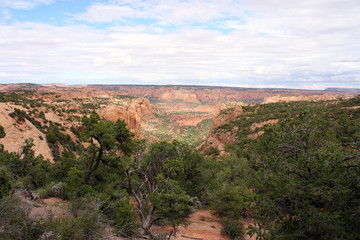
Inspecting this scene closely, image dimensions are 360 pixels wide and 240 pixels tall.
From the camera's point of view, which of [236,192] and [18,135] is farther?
[18,135]

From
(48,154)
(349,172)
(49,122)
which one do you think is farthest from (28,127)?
(349,172)

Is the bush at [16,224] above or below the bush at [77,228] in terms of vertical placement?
above

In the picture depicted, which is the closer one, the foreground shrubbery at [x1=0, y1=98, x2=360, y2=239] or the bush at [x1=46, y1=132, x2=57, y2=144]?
the foreground shrubbery at [x1=0, y1=98, x2=360, y2=239]

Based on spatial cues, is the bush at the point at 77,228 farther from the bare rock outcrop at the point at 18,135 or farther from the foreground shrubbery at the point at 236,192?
the bare rock outcrop at the point at 18,135

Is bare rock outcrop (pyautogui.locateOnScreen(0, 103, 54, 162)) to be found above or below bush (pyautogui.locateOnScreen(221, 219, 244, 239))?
above

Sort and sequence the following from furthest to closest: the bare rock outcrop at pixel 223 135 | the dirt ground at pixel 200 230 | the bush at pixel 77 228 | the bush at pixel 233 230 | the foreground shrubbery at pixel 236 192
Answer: the bare rock outcrop at pixel 223 135 → the bush at pixel 233 230 → the dirt ground at pixel 200 230 → the foreground shrubbery at pixel 236 192 → the bush at pixel 77 228

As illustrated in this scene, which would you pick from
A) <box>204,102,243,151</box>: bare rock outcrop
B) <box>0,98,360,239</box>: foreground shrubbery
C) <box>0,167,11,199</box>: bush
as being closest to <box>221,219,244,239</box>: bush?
<box>0,98,360,239</box>: foreground shrubbery

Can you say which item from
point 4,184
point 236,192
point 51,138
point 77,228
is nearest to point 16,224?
point 77,228

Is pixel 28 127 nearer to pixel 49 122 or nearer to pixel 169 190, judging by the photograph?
pixel 49 122

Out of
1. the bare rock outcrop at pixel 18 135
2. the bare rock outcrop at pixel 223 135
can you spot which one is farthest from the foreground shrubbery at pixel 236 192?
the bare rock outcrop at pixel 223 135

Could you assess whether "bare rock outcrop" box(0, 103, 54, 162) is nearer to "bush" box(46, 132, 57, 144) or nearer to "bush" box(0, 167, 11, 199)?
"bush" box(46, 132, 57, 144)

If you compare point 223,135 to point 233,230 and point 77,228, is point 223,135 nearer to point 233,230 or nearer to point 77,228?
point 233,230

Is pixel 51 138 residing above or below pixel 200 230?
above

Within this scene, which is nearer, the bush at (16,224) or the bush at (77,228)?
the bush at (16,224)
